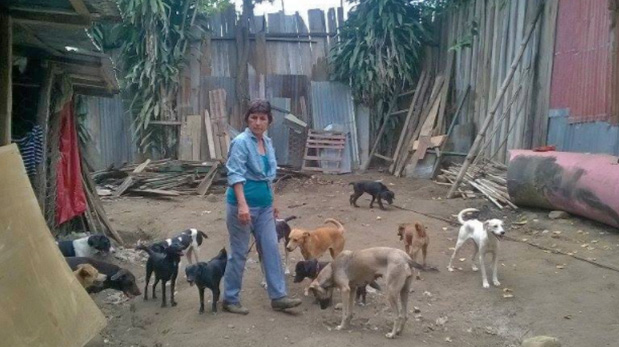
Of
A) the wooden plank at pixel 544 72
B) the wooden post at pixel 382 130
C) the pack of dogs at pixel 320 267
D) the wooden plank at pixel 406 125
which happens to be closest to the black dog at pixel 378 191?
the wooden plank at pixel 544 72

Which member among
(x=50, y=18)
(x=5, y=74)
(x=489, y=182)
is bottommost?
(x=489, y=182)

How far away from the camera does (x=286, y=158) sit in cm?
1456

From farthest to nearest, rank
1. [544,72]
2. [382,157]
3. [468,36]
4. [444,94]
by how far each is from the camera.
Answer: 1. [382,157]
2. [444,94]
3. [468,36]
4. [544,72]

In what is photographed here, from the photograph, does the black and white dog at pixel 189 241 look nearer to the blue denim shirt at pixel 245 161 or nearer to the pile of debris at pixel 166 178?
the blue denim shirt at pixel 245 161

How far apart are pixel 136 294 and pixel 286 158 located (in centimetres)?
936

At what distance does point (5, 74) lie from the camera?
4.75 m

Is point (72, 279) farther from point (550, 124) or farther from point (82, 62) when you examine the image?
point (550, 124)

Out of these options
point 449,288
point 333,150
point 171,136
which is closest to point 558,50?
point 449,288

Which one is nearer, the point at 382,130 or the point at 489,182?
Answer: the point at 489,182

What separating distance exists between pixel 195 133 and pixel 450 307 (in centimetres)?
980

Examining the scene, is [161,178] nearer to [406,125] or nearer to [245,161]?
[406,125]

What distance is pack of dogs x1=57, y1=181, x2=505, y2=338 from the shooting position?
4.83 meters

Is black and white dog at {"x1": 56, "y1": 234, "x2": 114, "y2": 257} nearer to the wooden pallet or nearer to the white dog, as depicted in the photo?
the white dog

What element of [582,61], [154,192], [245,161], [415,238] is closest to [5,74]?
[245,161]
